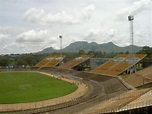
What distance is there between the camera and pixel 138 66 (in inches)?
3002

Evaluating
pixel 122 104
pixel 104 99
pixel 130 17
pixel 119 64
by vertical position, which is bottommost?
pixel 104 99

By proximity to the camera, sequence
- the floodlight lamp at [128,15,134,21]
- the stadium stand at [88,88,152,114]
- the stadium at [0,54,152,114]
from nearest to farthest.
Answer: the stadium stand at [88,88,152,114], the stadium at [0,54,152,114], the floodlight lamp at [128,15,134,21]

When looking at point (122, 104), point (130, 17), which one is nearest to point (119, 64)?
point (130, 17)

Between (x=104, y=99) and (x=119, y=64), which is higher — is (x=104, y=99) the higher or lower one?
the lower one

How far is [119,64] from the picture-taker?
78062 millimetres

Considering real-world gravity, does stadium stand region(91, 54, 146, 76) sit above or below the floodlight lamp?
below

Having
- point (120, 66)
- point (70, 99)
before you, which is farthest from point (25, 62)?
point (70, 99)

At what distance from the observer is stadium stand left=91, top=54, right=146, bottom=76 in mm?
70938

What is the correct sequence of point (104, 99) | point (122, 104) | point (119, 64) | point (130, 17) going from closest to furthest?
point (122, 104) → point (104, 99) → point (130, 17) → point (119, 64)

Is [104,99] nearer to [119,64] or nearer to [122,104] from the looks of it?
[122,104]

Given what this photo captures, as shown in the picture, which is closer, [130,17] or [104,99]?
[104,99]

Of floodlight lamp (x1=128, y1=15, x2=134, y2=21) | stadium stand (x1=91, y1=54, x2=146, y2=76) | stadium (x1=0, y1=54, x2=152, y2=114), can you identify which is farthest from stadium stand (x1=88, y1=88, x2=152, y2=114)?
stadium stand (x1=91, y1=54, x2=146, y2=76)

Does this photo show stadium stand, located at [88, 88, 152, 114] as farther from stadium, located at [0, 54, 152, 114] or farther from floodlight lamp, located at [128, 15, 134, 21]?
floodlight lamp, located at [128, 15, 134, 21]

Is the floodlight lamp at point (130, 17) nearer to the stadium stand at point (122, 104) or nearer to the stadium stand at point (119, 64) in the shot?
the stadium stand at point (119, 64)
